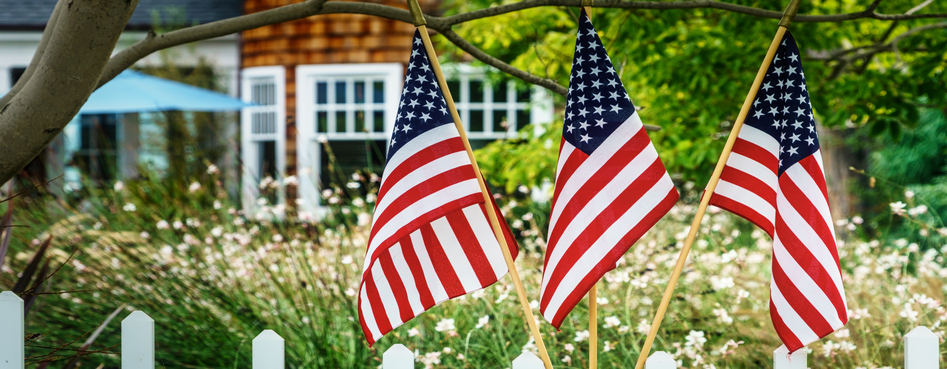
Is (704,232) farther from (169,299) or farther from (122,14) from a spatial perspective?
(122,14)

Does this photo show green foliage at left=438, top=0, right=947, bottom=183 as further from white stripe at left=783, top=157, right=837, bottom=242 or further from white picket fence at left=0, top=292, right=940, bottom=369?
white picket fence at left=0, top=292, right=940, bottom=369

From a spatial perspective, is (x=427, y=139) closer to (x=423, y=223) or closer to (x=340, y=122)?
(x=423, y=223)

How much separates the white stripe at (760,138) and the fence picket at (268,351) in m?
1.37

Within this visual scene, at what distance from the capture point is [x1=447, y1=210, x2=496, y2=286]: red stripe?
1.94 m

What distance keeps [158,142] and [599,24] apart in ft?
27.1

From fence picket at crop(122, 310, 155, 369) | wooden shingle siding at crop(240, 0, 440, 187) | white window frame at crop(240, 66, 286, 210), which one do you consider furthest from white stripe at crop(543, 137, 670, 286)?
white window frame at crop(240, 66, 286, 210)

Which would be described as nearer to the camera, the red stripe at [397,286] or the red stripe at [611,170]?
the red stripe at [611,170]

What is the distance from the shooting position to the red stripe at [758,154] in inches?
71.6

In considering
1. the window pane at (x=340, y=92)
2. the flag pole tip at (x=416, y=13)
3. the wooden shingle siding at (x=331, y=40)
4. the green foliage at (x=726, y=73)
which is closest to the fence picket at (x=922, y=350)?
the flag pole tip at (x=416, y=13)

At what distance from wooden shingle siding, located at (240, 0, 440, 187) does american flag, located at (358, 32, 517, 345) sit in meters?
6.79

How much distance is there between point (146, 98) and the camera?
6633 mm

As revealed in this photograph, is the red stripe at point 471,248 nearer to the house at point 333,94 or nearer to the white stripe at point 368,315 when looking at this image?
the white stripe at point 368,315

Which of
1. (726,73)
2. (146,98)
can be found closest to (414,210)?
(726,73)

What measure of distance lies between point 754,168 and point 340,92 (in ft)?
24.3
